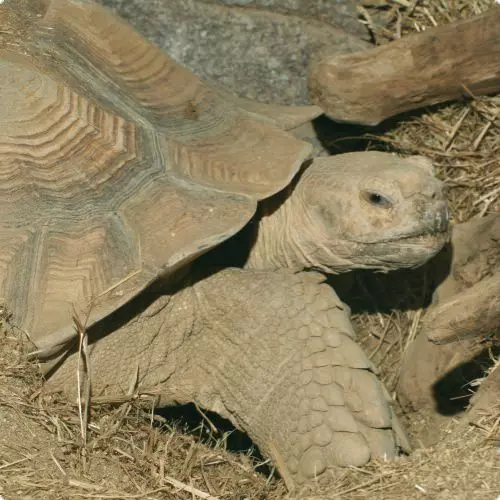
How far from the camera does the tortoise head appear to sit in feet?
11.5

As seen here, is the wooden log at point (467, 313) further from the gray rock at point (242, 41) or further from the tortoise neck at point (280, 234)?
the gray rock at point (242, 41)

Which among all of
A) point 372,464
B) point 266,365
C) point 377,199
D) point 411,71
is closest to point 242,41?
point 411,71

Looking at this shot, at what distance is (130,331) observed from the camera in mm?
3455

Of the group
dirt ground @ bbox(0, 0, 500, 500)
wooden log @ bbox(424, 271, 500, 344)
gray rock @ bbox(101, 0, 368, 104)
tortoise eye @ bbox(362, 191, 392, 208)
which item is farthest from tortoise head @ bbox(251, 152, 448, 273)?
gray rock @ bbox(101, 0, 368, 104)

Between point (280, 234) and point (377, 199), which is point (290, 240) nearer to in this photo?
point (280, 234)

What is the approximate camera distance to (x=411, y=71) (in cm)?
405

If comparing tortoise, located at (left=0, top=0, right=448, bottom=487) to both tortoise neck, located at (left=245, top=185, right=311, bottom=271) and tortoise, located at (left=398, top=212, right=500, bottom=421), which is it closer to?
tortoise neck, located at (left=245, top=185, right=311, bottom=271)

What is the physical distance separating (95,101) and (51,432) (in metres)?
1.32

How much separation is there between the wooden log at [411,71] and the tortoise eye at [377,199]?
28.7 inches

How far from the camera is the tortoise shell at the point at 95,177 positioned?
3.24 metres

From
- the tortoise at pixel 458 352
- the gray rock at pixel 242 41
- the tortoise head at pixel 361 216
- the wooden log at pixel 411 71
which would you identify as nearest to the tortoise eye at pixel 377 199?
the tortoise head at pixel 361 216

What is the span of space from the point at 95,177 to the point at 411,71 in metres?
1.63

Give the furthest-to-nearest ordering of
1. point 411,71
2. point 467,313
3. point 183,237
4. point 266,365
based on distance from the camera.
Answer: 1. point 411,71
2. point 266,365
3. point 183,237
4. point 467,313

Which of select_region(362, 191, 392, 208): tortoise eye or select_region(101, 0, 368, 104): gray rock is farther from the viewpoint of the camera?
select_region(101, 0, 368, 104): gray rock
